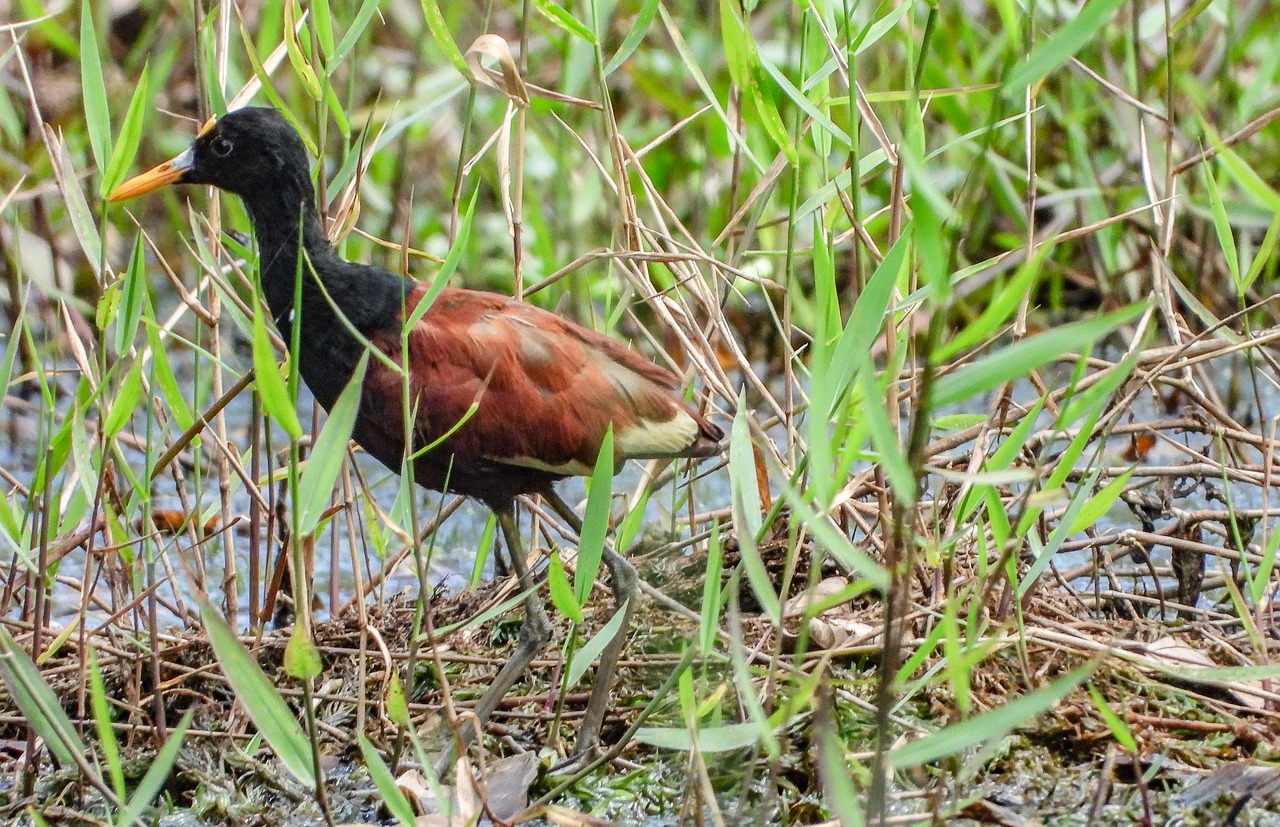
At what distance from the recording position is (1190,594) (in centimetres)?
325

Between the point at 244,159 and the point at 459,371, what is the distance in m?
0.62

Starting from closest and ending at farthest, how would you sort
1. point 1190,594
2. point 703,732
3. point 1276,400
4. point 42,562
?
1. point 703,732
2. point 42,562
3. point 1190,594
4. point 1276,400

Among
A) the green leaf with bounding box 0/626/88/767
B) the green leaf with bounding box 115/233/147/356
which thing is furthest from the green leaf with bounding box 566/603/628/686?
the green leaf with bounding box 115/233/147/356

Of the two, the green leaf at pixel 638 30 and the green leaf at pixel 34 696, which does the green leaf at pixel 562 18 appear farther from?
the green leaf at pixel 34 696

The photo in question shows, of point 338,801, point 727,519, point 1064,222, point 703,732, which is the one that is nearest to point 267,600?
point 338,801

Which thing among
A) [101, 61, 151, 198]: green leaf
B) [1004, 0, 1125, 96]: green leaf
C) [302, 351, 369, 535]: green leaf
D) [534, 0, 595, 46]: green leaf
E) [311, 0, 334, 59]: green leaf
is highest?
[311, 0, 334, 59]: green leaf

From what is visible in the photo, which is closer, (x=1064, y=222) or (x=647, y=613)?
(x=647, y=613)

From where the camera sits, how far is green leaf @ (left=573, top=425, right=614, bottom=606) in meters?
2.22

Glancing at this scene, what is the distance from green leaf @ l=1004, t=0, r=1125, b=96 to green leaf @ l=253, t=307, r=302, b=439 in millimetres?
885

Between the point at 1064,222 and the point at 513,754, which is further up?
the point at 1064,222

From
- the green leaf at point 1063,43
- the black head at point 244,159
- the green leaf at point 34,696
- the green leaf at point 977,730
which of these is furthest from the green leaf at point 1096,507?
the black head at point 244,159

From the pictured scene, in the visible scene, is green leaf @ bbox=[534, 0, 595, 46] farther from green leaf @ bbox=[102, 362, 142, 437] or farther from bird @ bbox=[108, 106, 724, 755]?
green leaf @ bbox=[102, 362, 142, 437]

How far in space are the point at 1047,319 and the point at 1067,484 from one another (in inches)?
66.7

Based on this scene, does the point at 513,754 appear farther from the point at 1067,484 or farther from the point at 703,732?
the point at 1067,484
